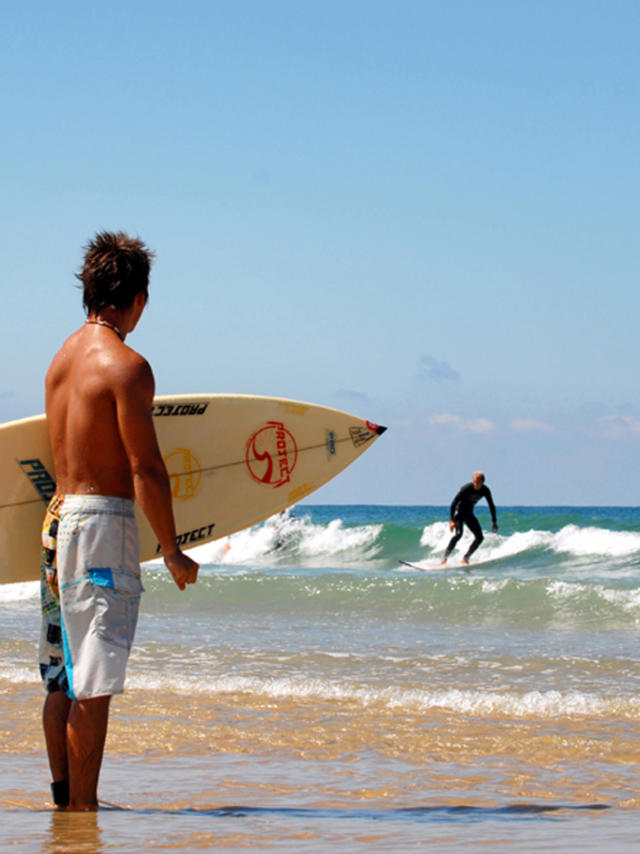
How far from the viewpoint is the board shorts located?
2.72 metres

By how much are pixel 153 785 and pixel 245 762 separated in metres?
0.55

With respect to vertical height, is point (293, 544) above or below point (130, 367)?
below

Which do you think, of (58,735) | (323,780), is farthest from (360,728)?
(58,735)

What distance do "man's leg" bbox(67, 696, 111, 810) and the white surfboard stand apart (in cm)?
121

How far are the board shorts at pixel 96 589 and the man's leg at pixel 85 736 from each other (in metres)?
0.06

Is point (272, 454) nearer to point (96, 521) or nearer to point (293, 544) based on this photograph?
point (96, 521)

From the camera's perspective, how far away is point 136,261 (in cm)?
296

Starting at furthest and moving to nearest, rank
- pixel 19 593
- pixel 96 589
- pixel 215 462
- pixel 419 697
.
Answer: pixel 19 593
pixel 419 697
pixel 215 462
pixel 96 589

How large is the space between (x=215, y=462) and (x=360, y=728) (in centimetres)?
142

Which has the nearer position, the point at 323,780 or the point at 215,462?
the point at 323,780

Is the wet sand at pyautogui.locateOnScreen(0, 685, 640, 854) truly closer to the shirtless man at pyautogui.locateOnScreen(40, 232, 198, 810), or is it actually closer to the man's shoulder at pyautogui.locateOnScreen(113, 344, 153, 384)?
the shirtless man at pyautogui.locateOnScreen(40, 232, 198, 810)

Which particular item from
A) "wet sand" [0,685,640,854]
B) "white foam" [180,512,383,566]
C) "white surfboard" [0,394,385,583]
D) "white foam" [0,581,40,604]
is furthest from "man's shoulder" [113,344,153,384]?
"white foam" [180,512,383,566]

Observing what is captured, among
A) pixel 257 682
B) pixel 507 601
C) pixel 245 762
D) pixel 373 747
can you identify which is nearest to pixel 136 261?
pixel 245 762

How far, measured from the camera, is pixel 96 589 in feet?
8.97
